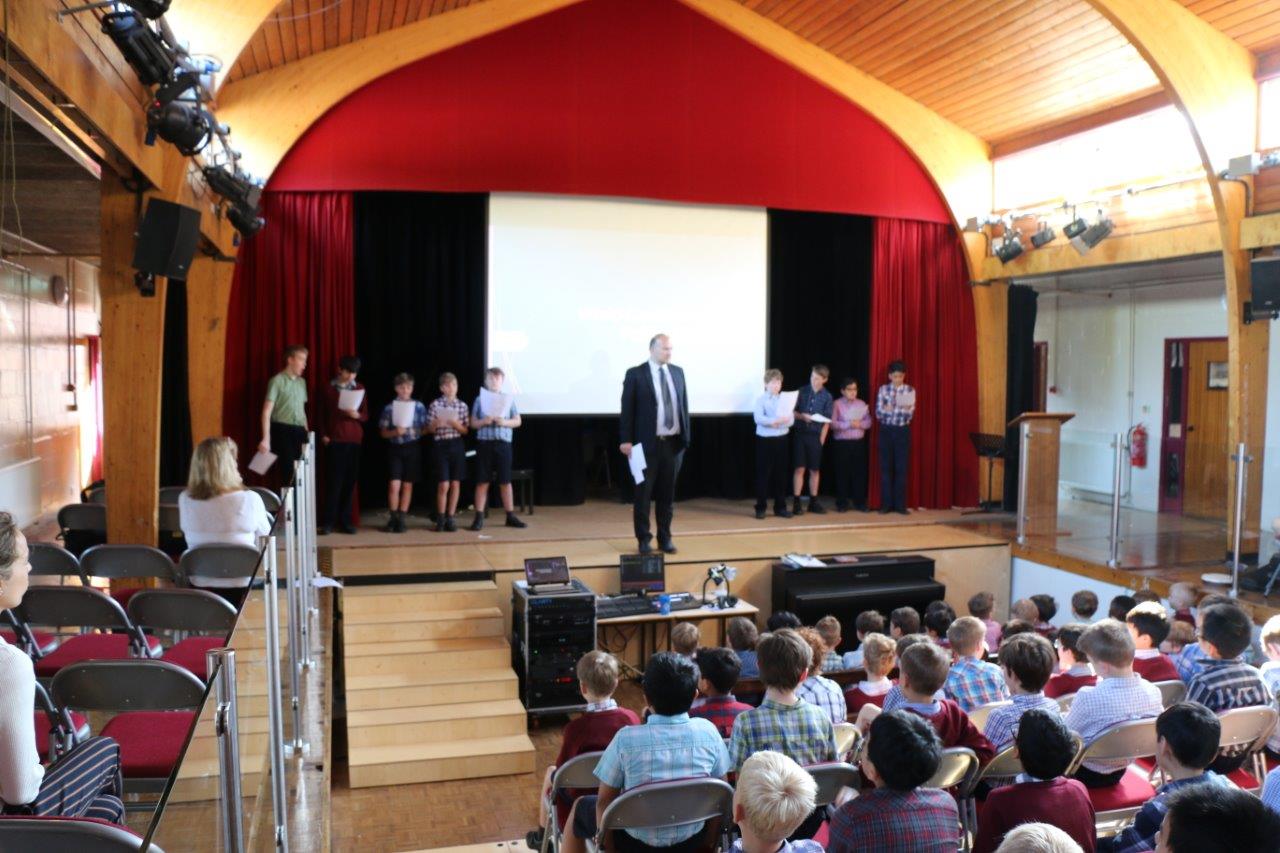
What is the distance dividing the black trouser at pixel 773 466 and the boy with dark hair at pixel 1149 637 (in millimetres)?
4756

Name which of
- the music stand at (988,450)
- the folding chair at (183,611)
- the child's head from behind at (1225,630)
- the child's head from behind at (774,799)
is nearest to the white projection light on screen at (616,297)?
the music stand at (988,450)

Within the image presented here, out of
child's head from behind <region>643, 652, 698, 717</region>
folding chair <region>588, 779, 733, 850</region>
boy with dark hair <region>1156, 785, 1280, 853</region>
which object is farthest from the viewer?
child's head from behind <region>643, 652, 698, 717</region>

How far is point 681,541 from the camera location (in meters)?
8.54

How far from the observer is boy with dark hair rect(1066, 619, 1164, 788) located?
151 inches

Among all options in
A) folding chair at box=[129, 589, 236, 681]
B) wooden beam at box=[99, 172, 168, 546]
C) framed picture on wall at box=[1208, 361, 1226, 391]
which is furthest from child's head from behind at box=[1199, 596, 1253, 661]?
framed picture on wall at box=[1208, 361, 1226, 391]

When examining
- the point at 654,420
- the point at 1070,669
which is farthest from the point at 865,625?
the point at 654,420

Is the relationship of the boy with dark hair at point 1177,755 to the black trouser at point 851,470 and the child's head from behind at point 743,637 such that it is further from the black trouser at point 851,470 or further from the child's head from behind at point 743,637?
the black trouser at point 851,470

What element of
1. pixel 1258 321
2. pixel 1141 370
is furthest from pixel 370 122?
pixel 1141 370

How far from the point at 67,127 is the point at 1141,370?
10673mm

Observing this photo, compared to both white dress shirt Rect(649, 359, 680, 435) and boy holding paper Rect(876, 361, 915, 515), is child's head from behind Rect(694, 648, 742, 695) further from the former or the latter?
boy holding paper Rect(876, 361, 915, 515)

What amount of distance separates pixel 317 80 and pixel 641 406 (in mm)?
3898

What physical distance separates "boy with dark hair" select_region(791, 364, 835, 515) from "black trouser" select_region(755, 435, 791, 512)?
0.14 metres

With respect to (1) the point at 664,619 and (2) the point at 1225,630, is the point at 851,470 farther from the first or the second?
(2) the point at 1225,630

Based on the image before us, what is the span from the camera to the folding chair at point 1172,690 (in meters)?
4.28
